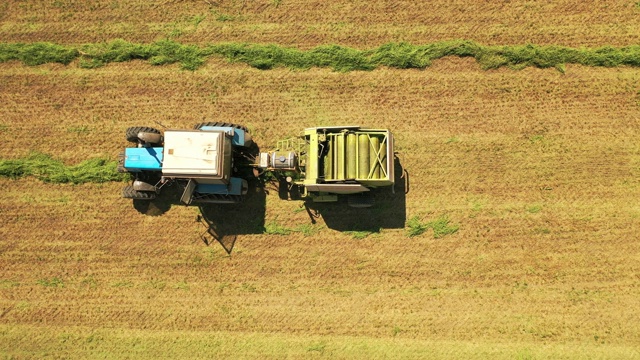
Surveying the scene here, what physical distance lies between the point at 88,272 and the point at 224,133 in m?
6.63

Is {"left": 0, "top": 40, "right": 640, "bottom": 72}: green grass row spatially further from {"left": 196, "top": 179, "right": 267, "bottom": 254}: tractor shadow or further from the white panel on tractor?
{"left": 196, "top": 179, "right": 267, "bottom": 254}: tractor shadow

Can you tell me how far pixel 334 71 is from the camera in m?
14.1

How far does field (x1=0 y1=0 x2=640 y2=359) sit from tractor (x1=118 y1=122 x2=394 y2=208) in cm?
91

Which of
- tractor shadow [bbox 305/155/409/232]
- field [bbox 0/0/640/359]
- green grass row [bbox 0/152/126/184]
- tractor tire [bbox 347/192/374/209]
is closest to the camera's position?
field [bbox 0/0/640/359]

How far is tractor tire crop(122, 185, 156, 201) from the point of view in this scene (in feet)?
43.0

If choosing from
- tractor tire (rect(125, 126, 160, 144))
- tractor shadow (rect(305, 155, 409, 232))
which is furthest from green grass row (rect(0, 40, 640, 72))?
tractor shadow (rect(305, 155, 409, 232))

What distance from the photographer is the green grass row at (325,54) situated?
13.9 meters

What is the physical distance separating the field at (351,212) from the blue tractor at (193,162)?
89cm

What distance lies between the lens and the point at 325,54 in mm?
14070

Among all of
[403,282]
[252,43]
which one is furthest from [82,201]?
[403,282]

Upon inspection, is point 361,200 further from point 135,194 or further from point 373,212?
point 135,194

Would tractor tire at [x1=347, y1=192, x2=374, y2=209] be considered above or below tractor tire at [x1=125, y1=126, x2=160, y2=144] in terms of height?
below

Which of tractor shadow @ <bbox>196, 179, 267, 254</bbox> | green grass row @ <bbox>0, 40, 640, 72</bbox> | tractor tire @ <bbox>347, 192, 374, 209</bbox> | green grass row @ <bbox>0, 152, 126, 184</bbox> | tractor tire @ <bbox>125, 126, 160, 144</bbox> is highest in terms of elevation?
green grass row @ <bbox>0, 40, 640, 72</bbox>

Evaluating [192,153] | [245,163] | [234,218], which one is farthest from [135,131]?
[234,218]
